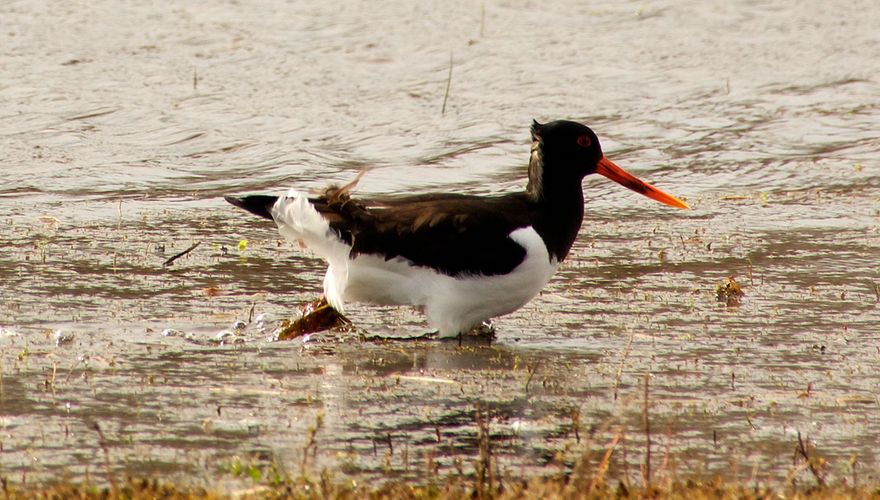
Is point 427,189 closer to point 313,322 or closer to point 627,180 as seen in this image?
point 627,180

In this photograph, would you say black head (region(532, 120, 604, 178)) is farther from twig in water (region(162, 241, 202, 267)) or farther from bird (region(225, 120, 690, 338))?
twig in water (region(162, 241, 202, 267))

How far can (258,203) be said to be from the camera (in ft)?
22.7

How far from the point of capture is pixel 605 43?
1439cm

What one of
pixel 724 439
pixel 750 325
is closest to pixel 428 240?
pixel 750 325

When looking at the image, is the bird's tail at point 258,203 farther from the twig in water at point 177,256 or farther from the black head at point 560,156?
the black head at point 560,156

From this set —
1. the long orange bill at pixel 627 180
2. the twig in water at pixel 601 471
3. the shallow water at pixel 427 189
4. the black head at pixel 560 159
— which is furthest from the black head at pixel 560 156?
the twig in water at pixel 601 471

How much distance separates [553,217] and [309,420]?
2.17 m

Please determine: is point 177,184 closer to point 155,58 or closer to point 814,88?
point 155,58

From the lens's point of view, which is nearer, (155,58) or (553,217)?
(553,217)

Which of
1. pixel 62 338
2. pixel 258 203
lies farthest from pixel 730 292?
pixel 62 338

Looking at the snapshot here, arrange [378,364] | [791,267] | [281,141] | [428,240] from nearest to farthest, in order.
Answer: [378,364], [428,240], [791,267], [281,141]

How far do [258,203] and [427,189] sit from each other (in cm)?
370

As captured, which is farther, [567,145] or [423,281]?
[567,145]

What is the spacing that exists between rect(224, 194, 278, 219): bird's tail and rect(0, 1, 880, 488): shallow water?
543mm
